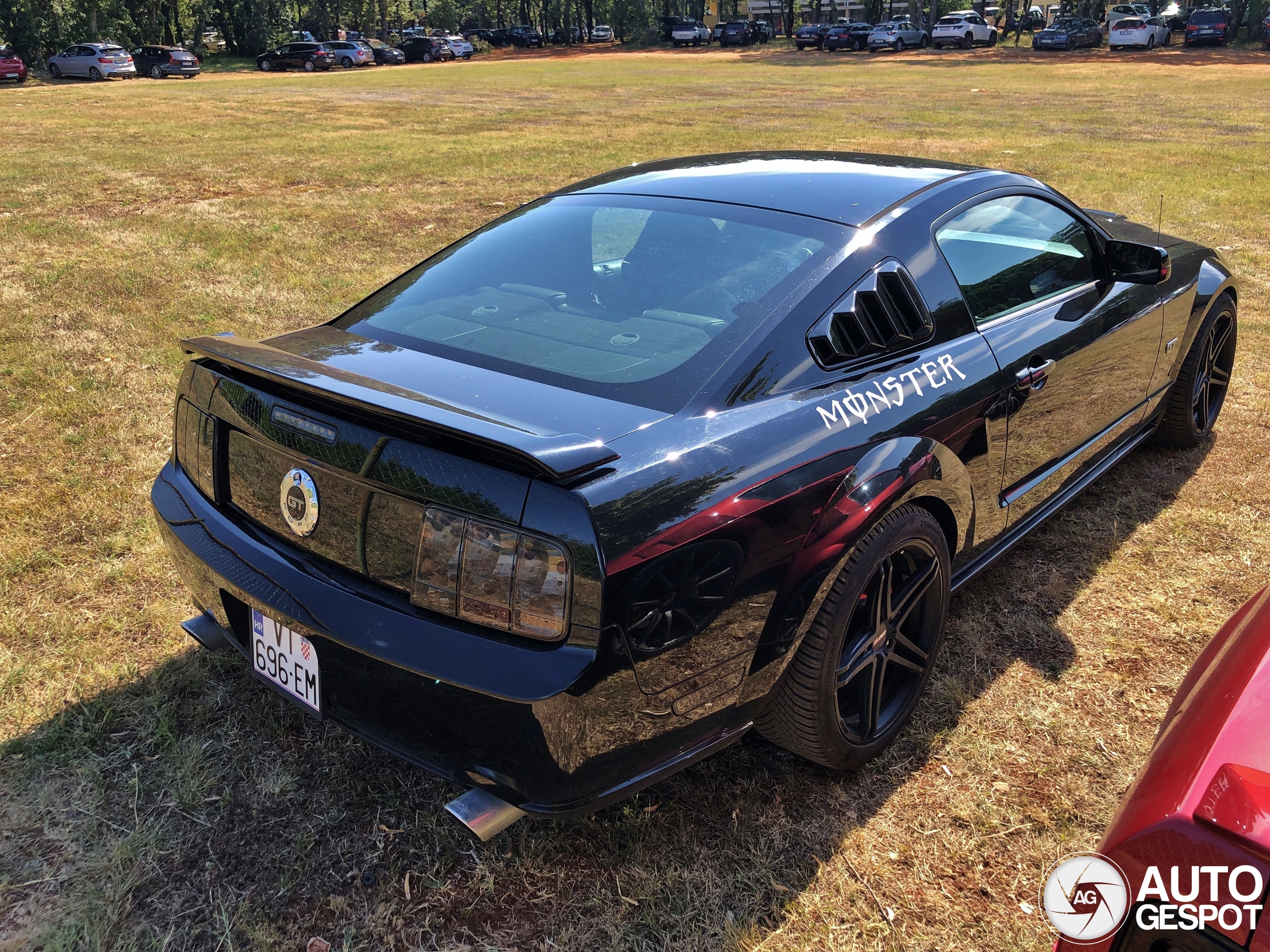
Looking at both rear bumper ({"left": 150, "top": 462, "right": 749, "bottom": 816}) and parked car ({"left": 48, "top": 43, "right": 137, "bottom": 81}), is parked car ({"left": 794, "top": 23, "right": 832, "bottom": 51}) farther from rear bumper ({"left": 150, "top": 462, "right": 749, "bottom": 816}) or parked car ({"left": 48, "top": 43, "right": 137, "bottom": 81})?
rear bumper ({"left": 150, "top": 462, "right": 749, "bottom": 816})

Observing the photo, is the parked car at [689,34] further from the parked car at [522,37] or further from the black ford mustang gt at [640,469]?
the black ford mustang gt at [640,469]

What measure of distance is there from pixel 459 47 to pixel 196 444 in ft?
192

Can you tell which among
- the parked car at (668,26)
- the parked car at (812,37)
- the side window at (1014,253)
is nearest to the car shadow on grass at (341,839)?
the side window at (1014,253)

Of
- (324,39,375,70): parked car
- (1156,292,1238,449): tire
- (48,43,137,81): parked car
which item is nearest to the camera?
(1156,292,1238,449): tire

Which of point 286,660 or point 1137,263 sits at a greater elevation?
point 1137,263

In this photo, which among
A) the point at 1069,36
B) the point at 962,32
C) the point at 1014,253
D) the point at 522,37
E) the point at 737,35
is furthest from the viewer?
the point at 522,37

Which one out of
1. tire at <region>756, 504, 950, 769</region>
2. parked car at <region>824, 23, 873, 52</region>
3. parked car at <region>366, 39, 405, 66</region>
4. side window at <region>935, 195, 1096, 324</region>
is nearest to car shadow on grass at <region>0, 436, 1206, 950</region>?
tire at <region>756, 504, 950, 769</region>

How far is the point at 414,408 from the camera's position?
1872 mm

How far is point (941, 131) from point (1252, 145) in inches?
195

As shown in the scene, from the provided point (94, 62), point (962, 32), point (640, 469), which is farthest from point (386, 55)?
point (640, 469)

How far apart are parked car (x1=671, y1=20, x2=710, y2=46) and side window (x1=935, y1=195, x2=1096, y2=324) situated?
202ft

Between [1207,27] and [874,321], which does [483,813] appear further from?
[1207,27]

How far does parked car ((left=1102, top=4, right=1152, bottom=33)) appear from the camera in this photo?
143 feet

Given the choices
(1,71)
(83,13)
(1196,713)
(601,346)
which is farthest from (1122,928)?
(83,13)
